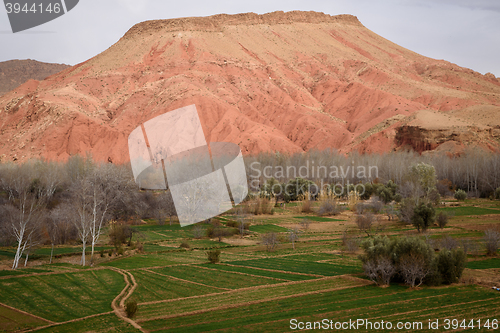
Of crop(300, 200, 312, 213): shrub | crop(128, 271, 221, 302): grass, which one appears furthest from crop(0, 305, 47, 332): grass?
Result: crop(300, 200, 312, 213): shrub

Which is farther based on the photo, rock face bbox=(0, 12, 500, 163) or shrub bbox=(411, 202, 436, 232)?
rock face bbox=(0, 12, 500, 163)

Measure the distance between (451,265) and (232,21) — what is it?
147 metres

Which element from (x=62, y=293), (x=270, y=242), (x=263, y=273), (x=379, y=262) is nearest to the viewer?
(x=62, y=293)

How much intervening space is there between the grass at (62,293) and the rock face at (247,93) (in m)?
74.2

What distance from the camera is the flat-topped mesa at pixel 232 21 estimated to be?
5802 inches

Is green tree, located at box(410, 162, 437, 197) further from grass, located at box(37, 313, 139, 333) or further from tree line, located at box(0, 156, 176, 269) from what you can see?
grass, located at box(37, 313, 139, 333)

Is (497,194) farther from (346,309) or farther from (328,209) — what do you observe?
(346,309)

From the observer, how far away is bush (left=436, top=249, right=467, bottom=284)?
80.8 ft

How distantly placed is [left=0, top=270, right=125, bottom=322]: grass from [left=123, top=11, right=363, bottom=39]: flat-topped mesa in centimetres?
13052

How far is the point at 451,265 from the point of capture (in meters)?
24.6

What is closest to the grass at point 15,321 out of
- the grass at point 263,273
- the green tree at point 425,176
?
the grass at point 263,273

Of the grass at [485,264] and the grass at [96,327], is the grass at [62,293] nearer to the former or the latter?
the grass at [96,327]

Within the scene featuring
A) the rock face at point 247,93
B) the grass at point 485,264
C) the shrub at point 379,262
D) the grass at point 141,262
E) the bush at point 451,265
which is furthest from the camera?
the rock face at point 247,93

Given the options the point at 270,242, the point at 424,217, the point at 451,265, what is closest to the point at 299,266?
the point at 270,242
